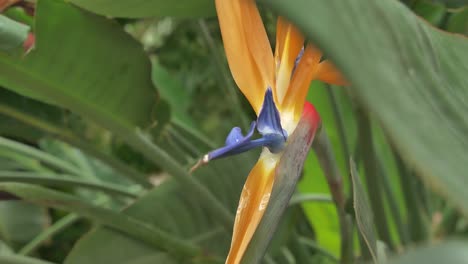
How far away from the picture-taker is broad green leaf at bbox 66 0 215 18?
1.12 ft

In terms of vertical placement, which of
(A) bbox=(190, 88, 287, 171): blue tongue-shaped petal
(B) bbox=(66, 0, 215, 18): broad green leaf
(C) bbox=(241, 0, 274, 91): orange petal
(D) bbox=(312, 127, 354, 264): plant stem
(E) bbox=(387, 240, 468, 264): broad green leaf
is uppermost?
(E) bbox=(387, 240, 468, 264): broad green leaf

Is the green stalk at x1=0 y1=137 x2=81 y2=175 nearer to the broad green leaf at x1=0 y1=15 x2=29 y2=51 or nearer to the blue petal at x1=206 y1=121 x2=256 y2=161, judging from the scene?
the broad green leaf at x1=0 y1=15 x2=29 y2=51

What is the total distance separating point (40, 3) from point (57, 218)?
0.52m

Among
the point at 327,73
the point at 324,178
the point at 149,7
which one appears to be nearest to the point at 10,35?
the point at 149,7

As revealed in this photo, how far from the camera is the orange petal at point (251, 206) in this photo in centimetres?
23

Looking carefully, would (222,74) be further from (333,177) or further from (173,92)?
(333,177)

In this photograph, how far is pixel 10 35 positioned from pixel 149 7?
0.08m

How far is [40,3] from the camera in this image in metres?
0.37

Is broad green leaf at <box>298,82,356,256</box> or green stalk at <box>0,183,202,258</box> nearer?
green stalk at <box>0,183,202,258</box>

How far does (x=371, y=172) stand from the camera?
1.79ft

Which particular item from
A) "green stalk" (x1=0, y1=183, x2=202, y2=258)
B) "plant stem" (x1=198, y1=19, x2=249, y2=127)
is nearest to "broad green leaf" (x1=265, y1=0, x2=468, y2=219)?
"green stalk" (x1=0, y1=183, x2=202, y2=258)

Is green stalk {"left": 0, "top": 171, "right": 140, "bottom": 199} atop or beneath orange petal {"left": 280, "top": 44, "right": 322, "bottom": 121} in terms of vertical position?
beneath

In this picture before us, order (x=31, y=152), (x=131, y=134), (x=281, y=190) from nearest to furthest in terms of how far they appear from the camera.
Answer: (x=281, y=190), (x=131, y=134), (x=31, y=152)

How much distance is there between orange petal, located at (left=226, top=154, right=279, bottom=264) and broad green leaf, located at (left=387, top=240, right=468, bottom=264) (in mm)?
120
